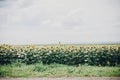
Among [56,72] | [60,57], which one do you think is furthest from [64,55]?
[56,72]

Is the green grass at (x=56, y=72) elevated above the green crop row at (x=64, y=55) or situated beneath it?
situated beneath

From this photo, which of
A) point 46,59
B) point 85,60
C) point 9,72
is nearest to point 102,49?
point 85,60

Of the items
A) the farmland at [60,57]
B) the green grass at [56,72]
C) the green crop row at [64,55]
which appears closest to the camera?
the green grass at [56,72]

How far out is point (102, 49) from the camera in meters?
11.1

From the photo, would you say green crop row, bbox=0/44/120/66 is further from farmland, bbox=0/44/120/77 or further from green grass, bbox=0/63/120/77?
green grass, bbox=0/63/120/77

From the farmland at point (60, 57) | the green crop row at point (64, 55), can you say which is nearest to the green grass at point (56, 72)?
the farmland at point (60, 57)

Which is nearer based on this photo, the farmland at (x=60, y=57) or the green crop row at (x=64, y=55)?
the farmland at (x=60, y=57)

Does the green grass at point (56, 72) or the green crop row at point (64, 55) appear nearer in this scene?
the green grass at point (56, 72)

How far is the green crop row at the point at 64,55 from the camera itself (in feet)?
36.0

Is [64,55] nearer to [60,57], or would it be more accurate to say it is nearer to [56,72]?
[60,57]

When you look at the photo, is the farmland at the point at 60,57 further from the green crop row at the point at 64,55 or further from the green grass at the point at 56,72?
the green grass at the point at 56,72

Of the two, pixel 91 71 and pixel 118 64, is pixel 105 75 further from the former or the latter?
pixel 118 64

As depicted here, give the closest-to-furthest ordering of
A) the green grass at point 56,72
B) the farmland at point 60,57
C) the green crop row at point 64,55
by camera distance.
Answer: the green grass at point 56,72, the farmland at point 60,57, the green crop row at point 64,55

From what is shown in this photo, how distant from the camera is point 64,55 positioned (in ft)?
36.3
